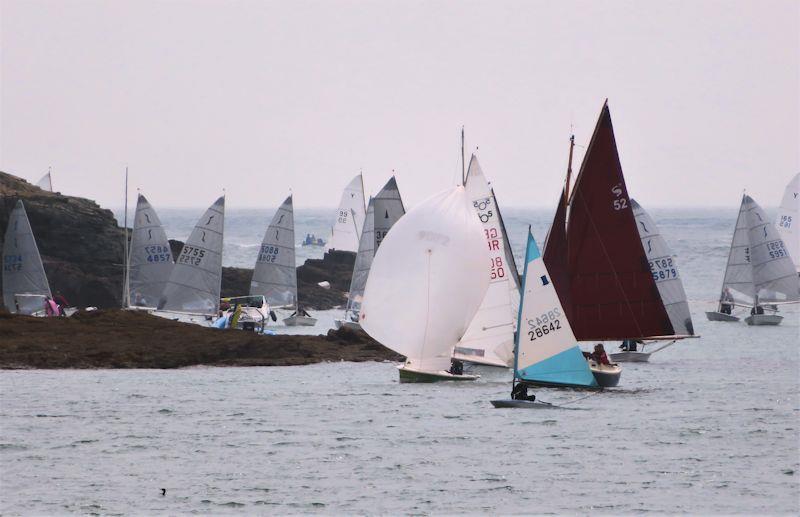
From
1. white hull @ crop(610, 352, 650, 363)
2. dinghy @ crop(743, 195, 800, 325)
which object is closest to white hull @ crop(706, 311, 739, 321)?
dinghy @ crop(743, 195, 800, 325)

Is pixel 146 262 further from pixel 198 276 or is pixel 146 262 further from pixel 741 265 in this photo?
pixel 741 265

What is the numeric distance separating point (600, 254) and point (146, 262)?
35.4 metres

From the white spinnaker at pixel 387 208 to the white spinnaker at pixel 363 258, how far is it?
47 cm

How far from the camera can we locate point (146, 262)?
79.4 metres

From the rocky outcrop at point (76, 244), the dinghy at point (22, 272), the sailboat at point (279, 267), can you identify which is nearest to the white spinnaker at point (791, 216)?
the sailboat at point (279, 267)

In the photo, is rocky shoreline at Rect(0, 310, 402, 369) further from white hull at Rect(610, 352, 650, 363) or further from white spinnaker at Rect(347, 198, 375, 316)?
white spinnaker at Rect(347, 198, 375, 316)

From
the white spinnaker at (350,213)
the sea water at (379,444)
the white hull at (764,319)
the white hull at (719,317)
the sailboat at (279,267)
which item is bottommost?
the sea water at (379,444)

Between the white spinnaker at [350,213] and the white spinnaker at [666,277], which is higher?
the white spinnaker at [350,213]

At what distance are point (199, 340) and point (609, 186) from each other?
19081 millimetres

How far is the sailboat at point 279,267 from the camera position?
8638 centimetres

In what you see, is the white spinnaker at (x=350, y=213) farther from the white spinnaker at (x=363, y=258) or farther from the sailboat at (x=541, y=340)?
the sailboat at (x=541, y=340)

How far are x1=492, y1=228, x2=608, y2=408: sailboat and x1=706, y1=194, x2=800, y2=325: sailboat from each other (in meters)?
45.4

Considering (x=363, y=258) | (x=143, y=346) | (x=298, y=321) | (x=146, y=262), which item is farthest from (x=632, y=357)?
(x=146, y=262)

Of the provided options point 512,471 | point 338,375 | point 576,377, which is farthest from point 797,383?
point 512,471
